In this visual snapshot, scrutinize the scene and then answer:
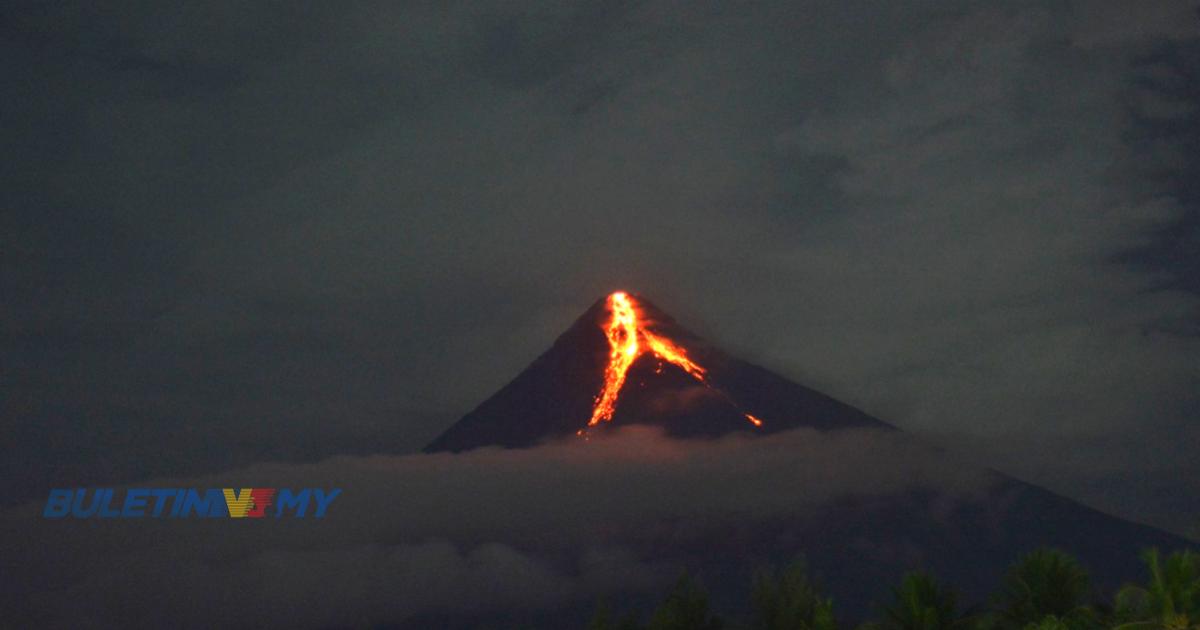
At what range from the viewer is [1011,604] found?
143 feet

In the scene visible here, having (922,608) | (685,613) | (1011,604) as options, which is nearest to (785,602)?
(685,613)

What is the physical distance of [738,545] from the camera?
632 feet

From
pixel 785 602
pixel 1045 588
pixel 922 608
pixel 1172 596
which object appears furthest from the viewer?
pixel 785 602

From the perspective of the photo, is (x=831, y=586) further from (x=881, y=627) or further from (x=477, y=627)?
(x=881, y=627)

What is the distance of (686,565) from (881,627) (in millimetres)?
145088

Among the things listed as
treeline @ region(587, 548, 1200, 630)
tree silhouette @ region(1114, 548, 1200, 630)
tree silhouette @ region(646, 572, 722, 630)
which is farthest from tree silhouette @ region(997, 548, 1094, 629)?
tree silhouette @ region(646, 572, 722, 630)

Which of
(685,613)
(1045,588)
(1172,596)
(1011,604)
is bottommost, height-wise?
(685,613)

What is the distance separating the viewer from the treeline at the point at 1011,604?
34.9 m

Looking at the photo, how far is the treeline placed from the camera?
34.9 metres

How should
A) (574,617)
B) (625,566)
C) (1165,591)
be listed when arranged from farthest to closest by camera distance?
(625,566)
(574,617)
(1165,591)

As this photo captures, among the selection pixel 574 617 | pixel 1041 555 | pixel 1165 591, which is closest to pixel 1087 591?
pixel 1041 555

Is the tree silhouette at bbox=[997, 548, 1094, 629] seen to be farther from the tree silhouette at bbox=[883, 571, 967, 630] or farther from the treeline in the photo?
the tree silhouette at bbox=[883, 571, 967, 630]

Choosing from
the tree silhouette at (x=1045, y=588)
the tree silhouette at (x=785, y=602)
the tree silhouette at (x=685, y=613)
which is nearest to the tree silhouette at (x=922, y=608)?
the tree silhouette at (x=1045, y=588)

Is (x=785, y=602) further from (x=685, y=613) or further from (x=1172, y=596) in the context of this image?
(x=1172, y=596)
